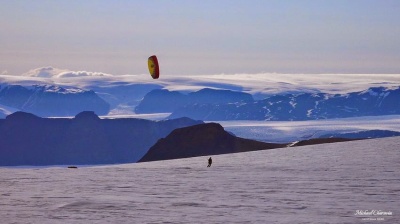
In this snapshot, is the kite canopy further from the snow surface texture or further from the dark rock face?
the dark rock face

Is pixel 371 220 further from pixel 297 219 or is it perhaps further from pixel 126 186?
pixel 126 186

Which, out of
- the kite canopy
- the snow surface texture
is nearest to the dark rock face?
the kite canopy

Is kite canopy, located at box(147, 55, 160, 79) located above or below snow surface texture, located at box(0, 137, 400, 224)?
above

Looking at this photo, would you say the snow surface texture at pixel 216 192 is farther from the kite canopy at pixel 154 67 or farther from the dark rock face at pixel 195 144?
the dark rock face at pixel 195 144

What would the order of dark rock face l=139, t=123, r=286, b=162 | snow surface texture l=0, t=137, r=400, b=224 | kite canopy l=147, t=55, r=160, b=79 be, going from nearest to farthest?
1. snow surface texture l=0, t=137, r=400, b=224
2. kite canopy l=147, t=55, r=160, b=79
3. dark rock face l=139, t=123, r=286, b=162

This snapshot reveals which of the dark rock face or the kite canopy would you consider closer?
the kite canopy

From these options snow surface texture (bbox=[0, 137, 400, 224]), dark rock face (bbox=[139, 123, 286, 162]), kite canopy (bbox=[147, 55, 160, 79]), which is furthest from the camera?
dark rock face (bbox=[139, 123, 286, 162])
